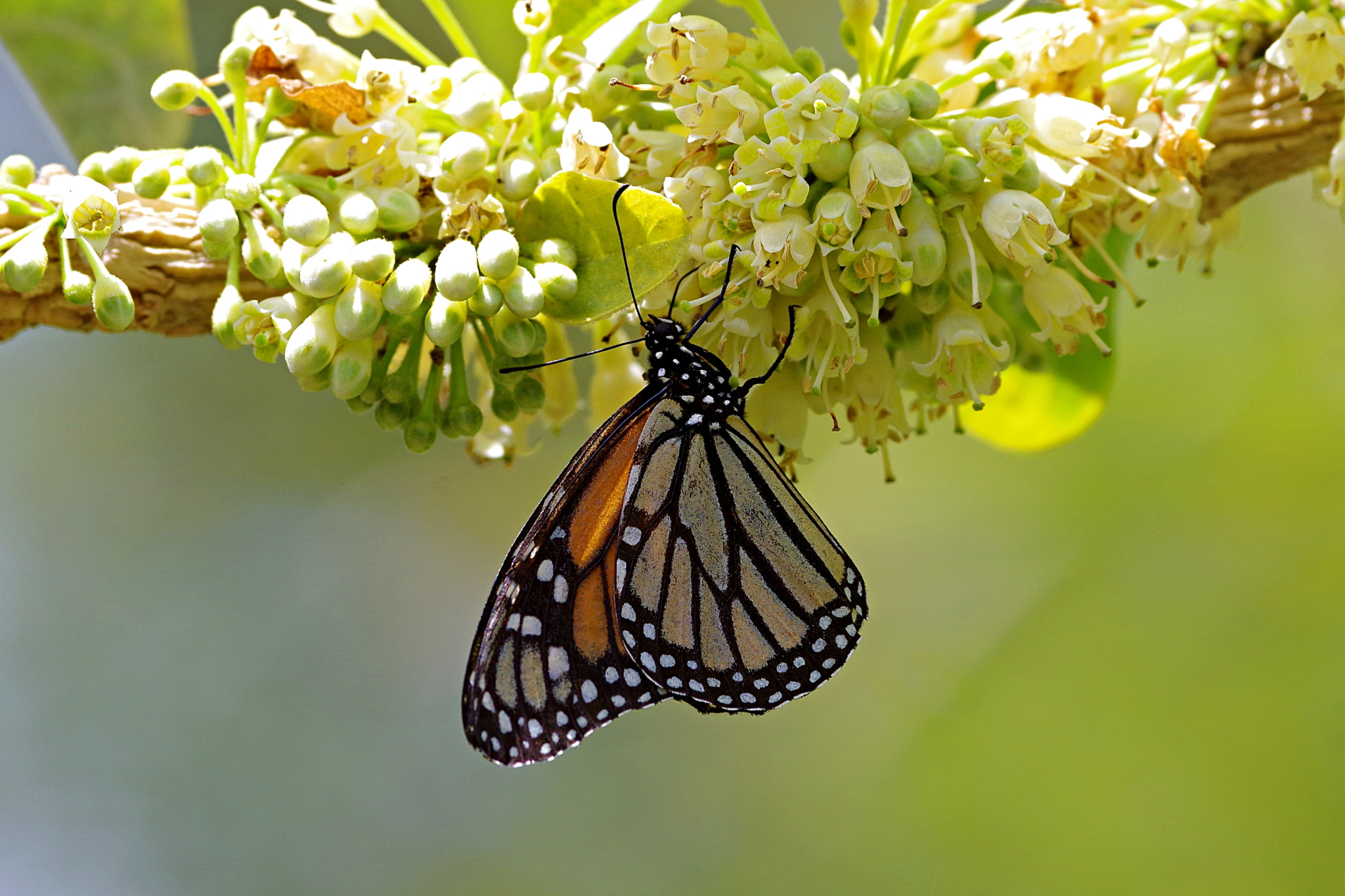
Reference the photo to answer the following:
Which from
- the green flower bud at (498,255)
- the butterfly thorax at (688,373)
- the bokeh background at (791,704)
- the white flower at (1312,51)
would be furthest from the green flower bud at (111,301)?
the bokeh background at (791,704)

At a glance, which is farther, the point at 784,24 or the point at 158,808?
the point at 158,808

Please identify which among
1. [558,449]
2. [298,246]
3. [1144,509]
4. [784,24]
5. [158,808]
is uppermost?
[298,246]

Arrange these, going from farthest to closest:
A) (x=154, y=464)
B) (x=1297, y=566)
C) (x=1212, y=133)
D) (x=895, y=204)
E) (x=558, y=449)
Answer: (x=154, y=464) → (x=558, y=449) → (x=1297, y=566) → (x=1212, y=133) → (x=895, y=204)

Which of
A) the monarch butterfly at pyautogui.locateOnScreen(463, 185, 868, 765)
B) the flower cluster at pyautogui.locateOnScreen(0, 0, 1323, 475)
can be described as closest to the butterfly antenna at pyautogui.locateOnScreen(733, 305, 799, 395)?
the flower cluster at pyautogui.locateOnScreen(0, 0, 1323, 475)

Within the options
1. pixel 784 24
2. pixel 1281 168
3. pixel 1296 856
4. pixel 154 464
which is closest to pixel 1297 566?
pixel 1296 856

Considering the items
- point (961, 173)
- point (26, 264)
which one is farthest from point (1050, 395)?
point (26, 264)

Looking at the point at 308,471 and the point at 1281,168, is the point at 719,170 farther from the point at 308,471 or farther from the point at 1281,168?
the point at 308,471
